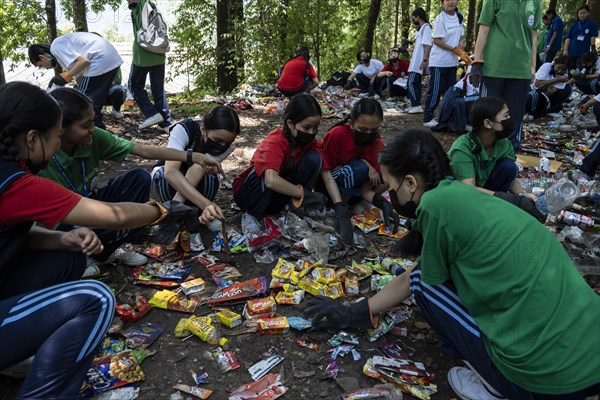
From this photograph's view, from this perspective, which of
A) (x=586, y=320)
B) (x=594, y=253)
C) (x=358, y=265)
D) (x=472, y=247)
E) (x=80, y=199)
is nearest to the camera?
(x=586, y=320)

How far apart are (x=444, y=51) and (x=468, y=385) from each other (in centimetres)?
525

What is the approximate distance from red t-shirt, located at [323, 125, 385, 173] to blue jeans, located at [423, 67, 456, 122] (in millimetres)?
3198

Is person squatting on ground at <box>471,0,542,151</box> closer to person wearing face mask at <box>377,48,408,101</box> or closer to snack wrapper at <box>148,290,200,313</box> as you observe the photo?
snack wrapper at <box>148,290,200,313</box>

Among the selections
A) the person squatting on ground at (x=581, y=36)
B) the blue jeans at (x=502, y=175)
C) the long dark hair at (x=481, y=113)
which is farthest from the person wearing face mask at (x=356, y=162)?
the person squatting on ground at (x=581, y=36)

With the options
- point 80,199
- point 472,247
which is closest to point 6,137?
point 80,199

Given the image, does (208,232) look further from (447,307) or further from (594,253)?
(594,253)

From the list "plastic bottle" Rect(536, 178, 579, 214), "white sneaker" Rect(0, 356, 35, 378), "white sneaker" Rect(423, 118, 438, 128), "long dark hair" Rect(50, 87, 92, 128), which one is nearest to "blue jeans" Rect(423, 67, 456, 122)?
"white sneaker" Rect(423, 118, 438, 128)

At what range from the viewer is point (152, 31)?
5.71m

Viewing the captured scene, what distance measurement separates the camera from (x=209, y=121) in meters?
3.13

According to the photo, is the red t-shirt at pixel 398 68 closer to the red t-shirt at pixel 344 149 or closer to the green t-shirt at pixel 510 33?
the green t-shirt at pixel 510 33

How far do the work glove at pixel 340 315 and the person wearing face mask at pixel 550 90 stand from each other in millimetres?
5915

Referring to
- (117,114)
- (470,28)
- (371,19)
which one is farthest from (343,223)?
(470,28)

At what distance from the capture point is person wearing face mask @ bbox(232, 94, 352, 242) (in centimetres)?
319

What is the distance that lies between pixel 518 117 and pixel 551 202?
3.44ft
